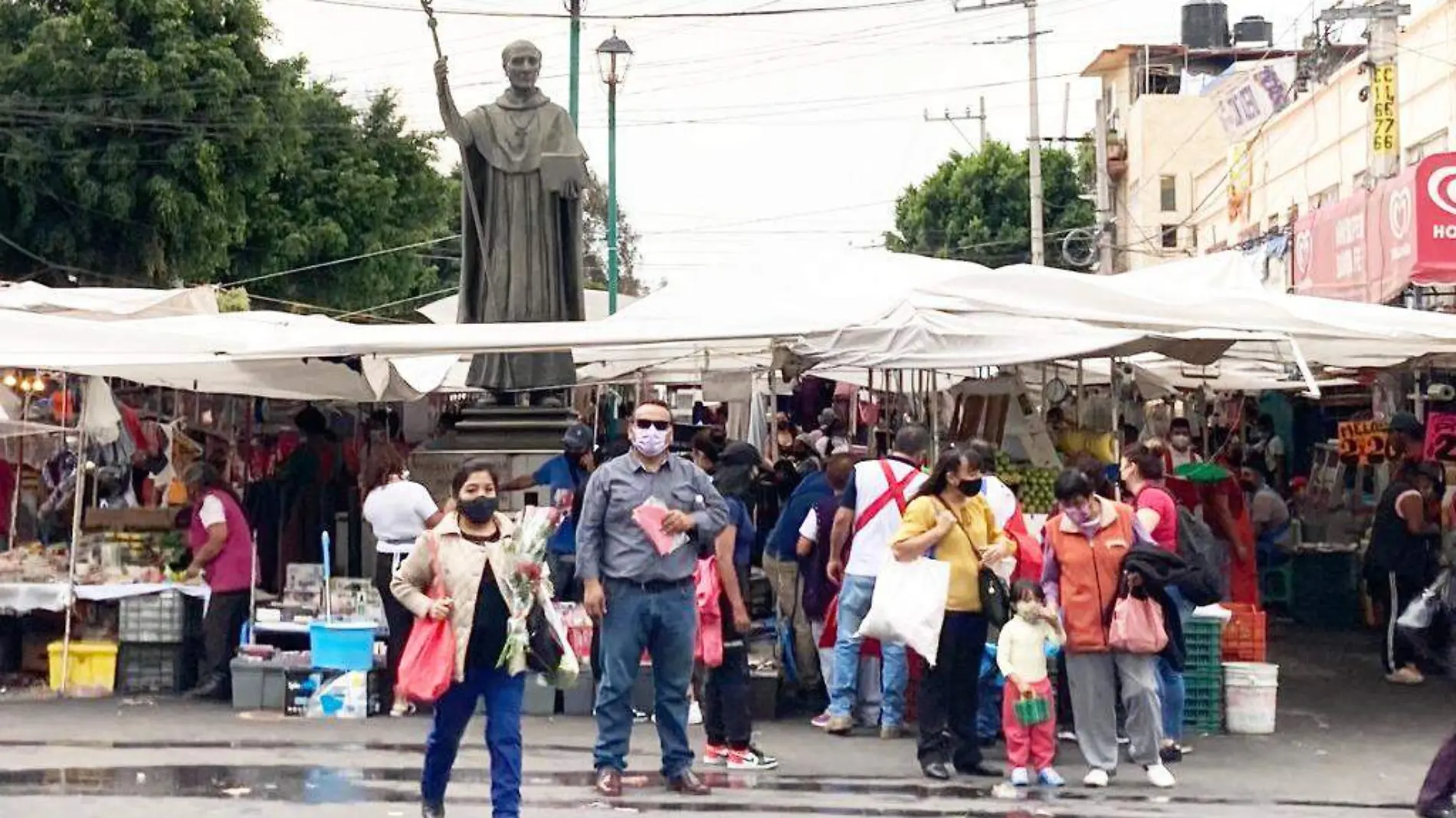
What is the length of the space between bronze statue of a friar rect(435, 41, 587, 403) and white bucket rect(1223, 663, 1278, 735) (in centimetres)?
603

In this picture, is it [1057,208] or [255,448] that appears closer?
[255,448]

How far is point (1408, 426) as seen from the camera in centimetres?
1555

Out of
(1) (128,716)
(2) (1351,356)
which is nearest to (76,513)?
(1) (128,716)

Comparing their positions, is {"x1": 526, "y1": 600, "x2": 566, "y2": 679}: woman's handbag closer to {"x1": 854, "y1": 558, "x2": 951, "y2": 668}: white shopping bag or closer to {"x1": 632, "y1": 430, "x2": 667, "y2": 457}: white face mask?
{"x1": 632, "y1": 430, "x2": 667, "y2": 457}: white face mask

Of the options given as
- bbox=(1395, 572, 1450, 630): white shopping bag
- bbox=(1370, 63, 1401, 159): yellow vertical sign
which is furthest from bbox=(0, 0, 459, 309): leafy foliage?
bbox=(1395, 572, 1450, 630): white shopping bag

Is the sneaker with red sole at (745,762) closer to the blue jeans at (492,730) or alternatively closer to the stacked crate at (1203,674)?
the blue jeans at (492,730)

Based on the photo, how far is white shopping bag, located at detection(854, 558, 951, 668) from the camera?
10.2 metres

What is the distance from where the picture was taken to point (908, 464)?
11.5 metres

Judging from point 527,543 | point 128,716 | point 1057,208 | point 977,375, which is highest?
point 1057,208

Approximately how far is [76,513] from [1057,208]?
4944 cm

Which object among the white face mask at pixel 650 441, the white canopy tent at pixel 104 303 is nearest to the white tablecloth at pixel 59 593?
the white canopy tent at pixel 104 303

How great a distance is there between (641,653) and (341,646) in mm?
3591

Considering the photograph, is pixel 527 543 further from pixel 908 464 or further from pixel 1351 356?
pixel 1351 356

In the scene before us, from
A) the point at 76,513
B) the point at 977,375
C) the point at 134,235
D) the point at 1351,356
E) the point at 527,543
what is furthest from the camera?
the point at 134,235
